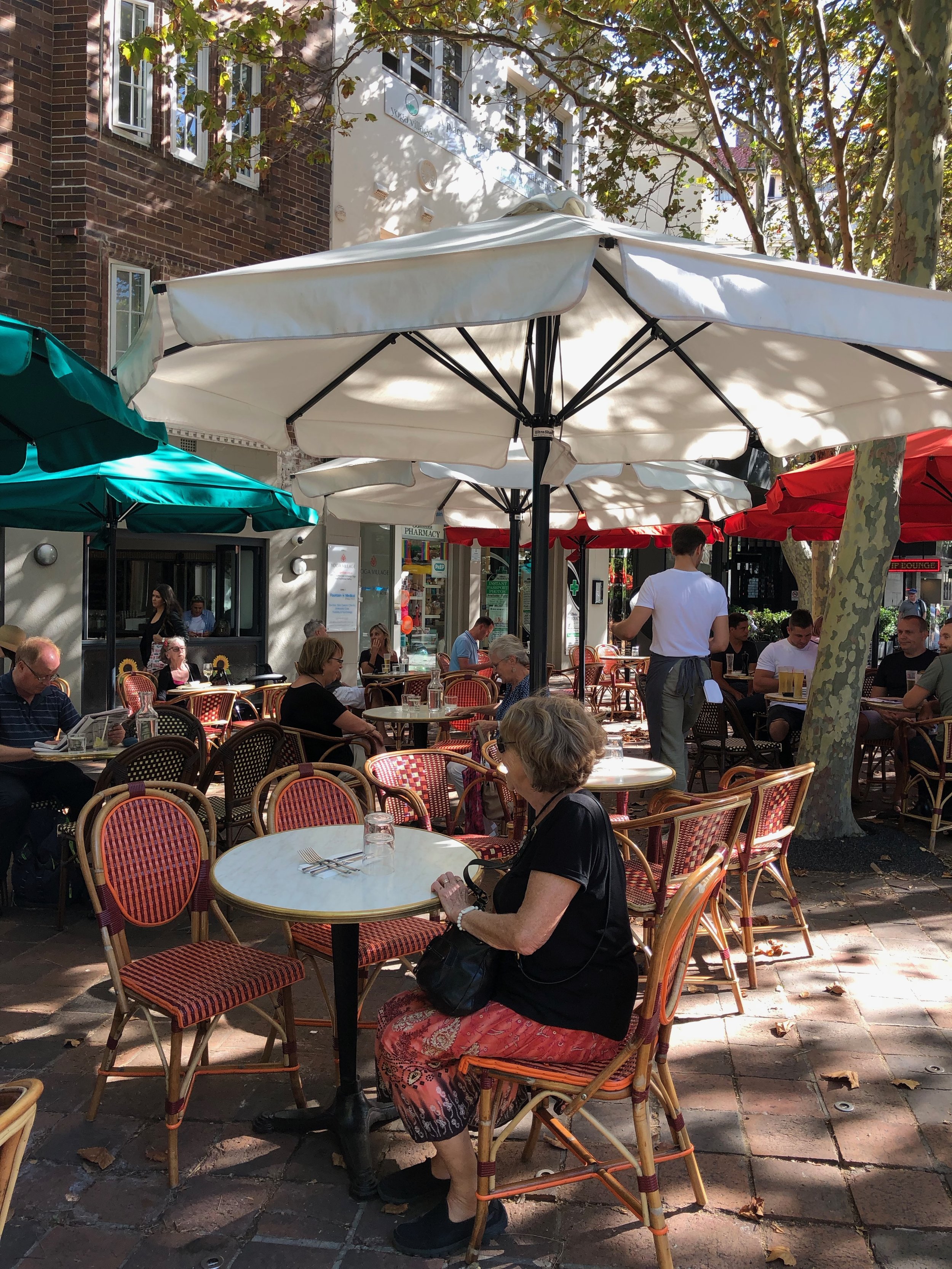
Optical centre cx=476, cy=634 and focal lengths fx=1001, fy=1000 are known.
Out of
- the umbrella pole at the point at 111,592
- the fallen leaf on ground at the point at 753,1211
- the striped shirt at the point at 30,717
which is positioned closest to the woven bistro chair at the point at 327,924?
the fallen leaf on ground at the point at 753,1211

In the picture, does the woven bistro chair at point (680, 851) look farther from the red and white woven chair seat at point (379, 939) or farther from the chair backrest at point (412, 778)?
the chair backrest at point (412, 778)

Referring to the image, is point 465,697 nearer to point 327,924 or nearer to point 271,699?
point 271,699

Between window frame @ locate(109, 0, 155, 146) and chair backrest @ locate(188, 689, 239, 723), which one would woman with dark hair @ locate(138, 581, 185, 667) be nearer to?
chair backrest @ locate(188, 689, 239, 723)

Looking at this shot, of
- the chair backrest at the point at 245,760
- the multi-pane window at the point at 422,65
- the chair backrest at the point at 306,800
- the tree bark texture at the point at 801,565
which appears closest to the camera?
the chair backrest at the point at 306,800

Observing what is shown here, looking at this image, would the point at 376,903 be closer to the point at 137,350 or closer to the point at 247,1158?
the point at 247,1158

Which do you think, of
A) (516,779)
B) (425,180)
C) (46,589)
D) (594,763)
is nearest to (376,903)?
(516,779)

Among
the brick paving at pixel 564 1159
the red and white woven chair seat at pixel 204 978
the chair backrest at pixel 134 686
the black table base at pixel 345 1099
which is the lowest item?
the brick paving at pixel 564 1159

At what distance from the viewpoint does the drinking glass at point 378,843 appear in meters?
3.28

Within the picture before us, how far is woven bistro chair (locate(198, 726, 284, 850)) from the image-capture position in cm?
558

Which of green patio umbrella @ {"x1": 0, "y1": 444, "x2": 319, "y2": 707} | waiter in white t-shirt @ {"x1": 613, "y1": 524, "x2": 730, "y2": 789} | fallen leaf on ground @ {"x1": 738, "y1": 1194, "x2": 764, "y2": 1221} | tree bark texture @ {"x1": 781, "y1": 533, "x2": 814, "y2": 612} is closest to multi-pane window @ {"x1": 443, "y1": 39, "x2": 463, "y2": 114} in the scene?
tree bark texture @ {"x1": 781, "y1": 533, "x2": 814, "y2": 612}

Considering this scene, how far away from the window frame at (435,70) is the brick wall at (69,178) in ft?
15.3

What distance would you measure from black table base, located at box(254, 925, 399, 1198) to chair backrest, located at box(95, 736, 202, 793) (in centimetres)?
208

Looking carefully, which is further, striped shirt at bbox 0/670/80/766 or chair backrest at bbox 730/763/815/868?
striped shirt at bbox 0/670/80/766

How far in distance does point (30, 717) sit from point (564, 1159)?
13.1 ft
